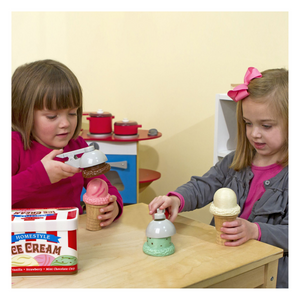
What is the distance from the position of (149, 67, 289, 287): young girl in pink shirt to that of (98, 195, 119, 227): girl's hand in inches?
4.3

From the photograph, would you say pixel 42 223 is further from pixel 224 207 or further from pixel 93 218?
pixel 224 207

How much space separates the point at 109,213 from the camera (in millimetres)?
889

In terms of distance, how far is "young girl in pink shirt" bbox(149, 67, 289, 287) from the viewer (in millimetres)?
1008

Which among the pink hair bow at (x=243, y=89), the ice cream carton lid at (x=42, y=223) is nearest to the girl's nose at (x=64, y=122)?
the ice cream carton lid at (x=42, y=223)

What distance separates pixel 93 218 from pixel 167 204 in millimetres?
190

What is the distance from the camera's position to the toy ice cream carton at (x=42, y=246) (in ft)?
2.10

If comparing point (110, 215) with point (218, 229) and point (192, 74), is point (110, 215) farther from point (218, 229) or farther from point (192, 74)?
point (192, 74)

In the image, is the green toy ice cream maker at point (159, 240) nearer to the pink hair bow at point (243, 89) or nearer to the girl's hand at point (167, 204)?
the girl's hand at point (167, 204)

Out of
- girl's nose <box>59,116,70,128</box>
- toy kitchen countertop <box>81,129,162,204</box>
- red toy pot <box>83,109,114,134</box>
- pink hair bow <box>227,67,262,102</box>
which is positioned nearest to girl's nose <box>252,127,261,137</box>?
pink hair bow <box>227,67,262,102</box>

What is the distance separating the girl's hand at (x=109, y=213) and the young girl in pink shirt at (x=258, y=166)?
0.36 ft

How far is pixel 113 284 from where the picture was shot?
61 centimetres

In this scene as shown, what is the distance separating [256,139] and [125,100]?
1448 mm

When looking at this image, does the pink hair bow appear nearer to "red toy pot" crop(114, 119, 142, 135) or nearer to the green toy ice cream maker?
the green toy ice cream maker

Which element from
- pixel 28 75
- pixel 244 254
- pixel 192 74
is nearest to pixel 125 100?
pixel 192 74
